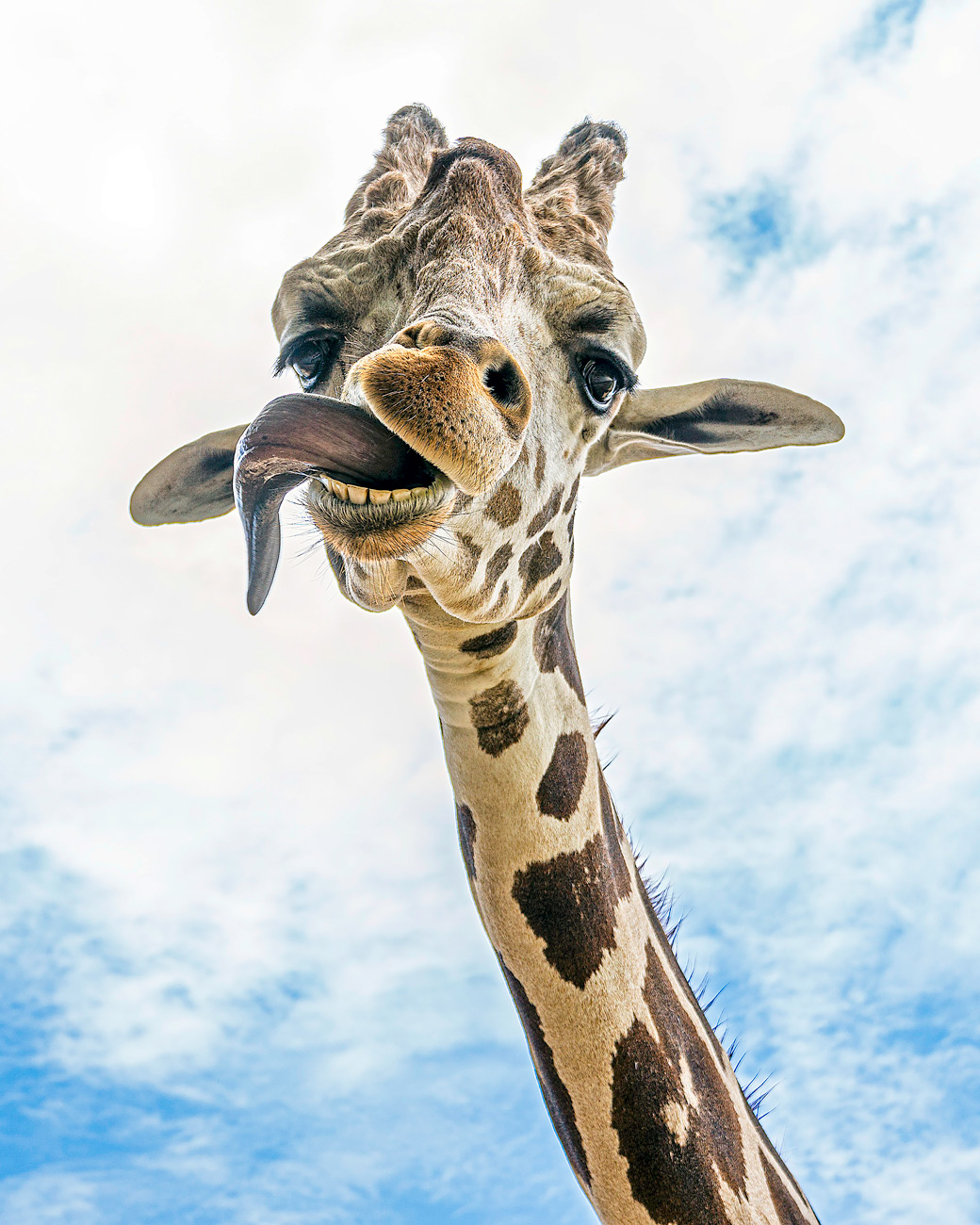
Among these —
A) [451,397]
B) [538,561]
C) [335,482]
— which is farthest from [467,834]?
[451,397]

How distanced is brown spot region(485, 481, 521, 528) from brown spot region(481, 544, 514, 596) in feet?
0.31

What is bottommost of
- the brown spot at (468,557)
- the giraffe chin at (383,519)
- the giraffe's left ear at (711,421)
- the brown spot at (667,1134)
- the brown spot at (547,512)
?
the brown spot at (667,1134)

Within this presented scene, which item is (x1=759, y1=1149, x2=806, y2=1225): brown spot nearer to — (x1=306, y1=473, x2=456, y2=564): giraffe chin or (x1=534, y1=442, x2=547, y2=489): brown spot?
(x1=534, y1=442, x2=547, y2=489): brown spot

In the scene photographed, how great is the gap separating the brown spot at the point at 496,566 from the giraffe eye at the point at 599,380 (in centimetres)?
70

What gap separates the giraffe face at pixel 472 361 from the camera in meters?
2.74

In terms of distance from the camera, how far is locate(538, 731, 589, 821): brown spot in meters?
3.76

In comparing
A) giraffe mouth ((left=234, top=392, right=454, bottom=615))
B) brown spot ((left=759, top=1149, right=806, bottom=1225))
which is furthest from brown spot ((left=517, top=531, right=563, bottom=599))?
brown spot ((left=759, top=1149, right=806, bottom=1225))

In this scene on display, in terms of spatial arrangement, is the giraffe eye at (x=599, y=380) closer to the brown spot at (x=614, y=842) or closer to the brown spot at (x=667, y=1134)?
the brown spot at (x=614, y=842)

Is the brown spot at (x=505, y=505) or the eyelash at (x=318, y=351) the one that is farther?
the eyelash at (x=318, y=351)

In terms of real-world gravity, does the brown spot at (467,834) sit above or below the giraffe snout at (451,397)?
below

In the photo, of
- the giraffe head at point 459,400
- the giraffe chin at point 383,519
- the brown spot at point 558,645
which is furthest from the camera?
the brown spot at point 558,645

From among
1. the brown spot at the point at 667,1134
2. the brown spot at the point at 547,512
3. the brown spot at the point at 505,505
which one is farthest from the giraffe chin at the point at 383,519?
the brown spot at the point at 667,1134

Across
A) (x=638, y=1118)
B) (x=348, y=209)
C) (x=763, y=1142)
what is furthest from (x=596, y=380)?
(x=763, y=1142)

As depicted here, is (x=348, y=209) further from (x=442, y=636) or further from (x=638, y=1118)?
(x=638, y=1118)
